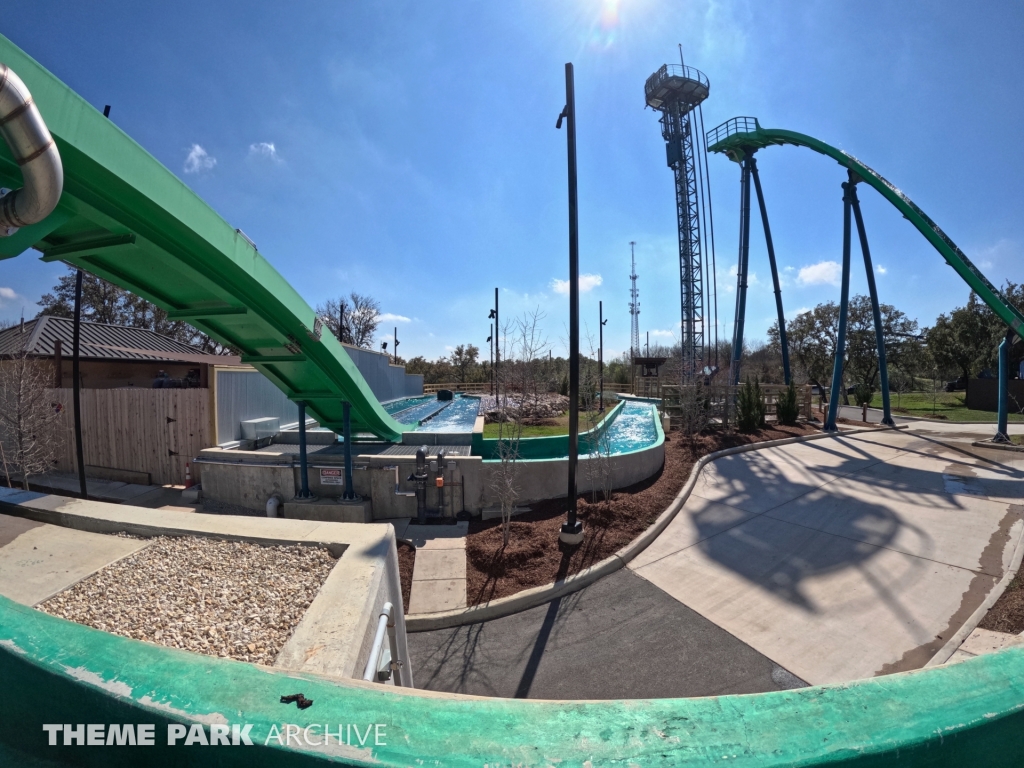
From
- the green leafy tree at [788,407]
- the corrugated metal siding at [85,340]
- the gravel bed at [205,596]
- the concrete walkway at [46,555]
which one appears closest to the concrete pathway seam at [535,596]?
the gravel bed at [205,596]

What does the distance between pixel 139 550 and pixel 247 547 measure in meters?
0.86

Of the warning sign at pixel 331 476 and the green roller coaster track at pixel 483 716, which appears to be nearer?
the green roller coaster track at pixel 483 716

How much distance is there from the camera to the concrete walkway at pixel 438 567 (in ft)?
18.6

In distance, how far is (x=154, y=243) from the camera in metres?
4.48

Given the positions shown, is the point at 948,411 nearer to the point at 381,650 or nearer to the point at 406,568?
the point at 406,568

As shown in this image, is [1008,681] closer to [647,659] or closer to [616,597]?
[647,659]

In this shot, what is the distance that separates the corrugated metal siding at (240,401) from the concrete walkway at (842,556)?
10.1 m

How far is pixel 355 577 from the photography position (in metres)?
3.16

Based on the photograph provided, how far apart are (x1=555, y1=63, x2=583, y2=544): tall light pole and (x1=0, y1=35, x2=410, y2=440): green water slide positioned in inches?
159

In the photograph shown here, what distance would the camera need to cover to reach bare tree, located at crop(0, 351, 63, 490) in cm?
892

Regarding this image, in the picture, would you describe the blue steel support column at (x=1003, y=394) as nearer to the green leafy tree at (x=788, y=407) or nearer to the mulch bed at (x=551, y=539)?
the green leafy tree at (x=788, y=407)

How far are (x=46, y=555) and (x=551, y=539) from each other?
5.73m

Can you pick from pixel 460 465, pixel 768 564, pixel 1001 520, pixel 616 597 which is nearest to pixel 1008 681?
pixel 616 597

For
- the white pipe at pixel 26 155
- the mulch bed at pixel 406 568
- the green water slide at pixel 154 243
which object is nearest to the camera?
the white pipe at pixel 26 155
